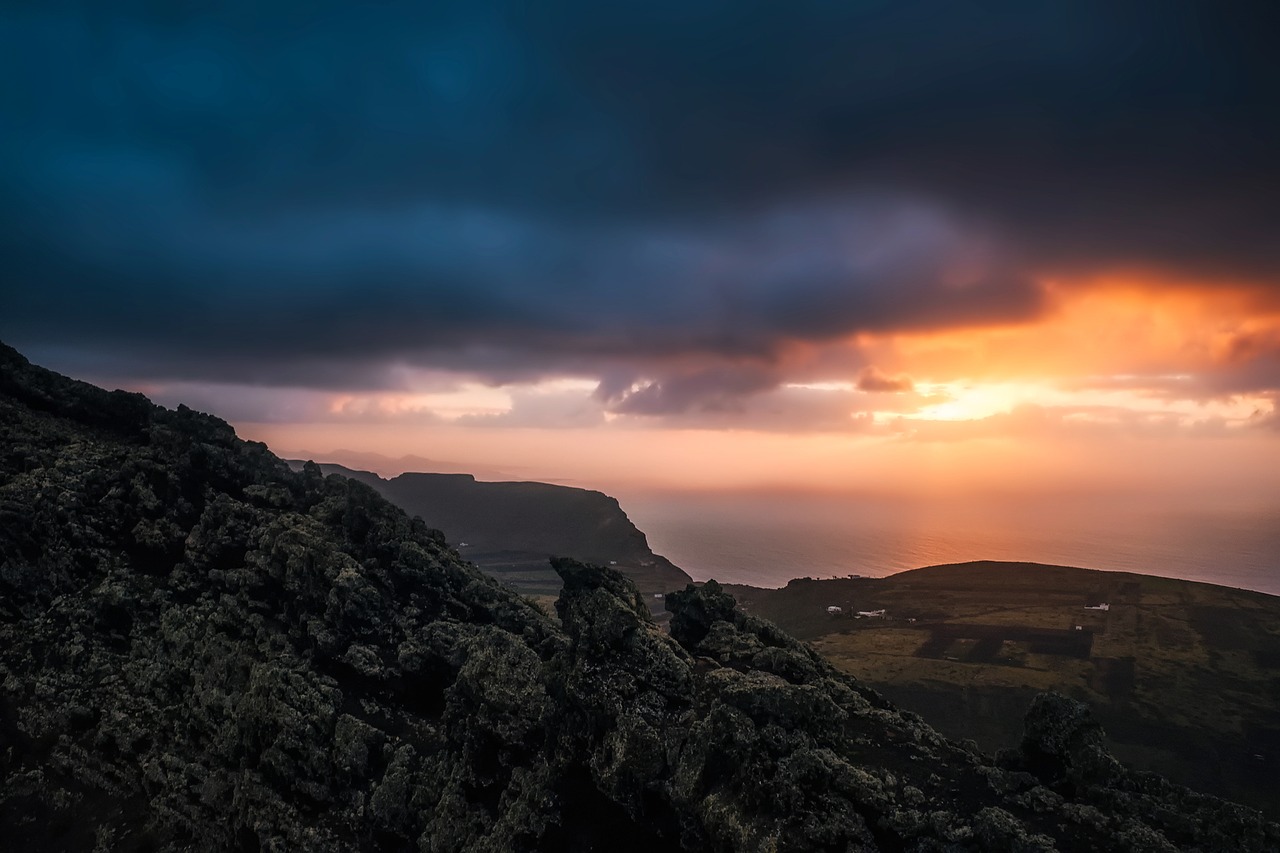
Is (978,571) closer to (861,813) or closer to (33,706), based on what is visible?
(861,813)

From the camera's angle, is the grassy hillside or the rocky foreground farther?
the grassy hillside

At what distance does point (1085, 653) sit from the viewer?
330 ft

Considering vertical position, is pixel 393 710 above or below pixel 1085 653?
above

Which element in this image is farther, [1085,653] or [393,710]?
[1085,653]

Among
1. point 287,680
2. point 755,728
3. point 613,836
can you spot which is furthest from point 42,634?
point 755,728

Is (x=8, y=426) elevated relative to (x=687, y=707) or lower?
elevated

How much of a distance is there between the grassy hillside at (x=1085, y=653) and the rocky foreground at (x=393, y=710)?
58.2 meters

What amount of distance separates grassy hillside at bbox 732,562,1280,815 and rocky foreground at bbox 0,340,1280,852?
58215 millimetres

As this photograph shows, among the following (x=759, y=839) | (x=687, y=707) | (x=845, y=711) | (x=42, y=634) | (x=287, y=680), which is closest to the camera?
(x=759, y=839)

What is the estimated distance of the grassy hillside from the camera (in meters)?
71.2

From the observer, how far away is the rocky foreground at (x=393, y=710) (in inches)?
880

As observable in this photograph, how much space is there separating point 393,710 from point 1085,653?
109 m

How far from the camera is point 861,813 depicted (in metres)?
21.7

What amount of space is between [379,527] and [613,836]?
80.6 ft
